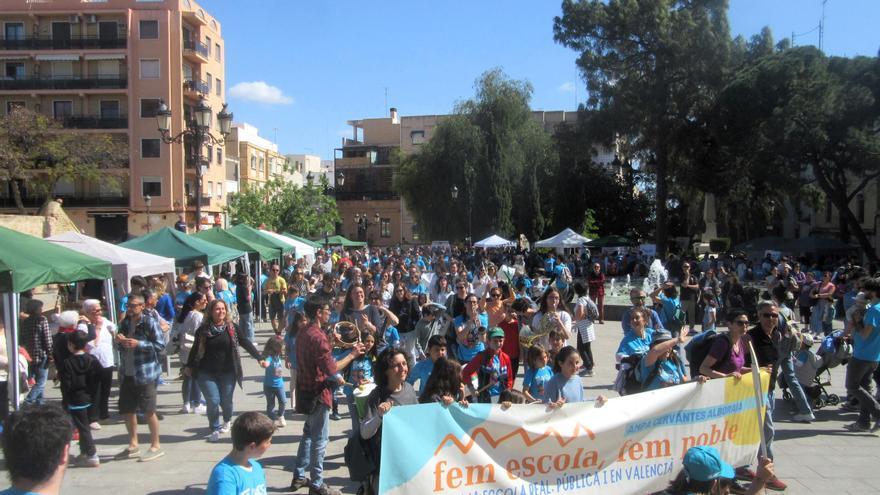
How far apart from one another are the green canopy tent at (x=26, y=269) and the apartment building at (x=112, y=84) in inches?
1516

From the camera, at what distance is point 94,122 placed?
1860 inches

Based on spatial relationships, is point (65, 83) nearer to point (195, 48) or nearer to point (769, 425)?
point (195, 48)

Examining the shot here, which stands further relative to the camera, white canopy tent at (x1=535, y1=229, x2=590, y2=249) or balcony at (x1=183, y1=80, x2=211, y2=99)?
balcony at (x1=183, y1=80, x2=211, y2=99)

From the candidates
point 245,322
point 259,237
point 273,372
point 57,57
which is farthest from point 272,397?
point 57,57

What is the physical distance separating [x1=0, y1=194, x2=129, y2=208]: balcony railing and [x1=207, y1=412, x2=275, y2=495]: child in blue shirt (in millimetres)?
48559

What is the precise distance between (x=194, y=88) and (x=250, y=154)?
17567 mm

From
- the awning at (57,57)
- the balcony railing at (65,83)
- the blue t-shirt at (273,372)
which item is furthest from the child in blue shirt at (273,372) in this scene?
the awning at (57,57)

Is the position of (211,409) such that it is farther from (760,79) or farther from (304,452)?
(760,79)

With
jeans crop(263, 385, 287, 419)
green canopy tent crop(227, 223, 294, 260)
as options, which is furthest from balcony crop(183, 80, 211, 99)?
jeans crop(263, 385, 287, 419)

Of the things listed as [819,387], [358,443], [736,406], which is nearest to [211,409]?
[358,443]

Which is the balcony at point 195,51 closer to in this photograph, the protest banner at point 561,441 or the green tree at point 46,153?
the green tree at point 46,153

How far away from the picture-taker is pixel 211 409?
7.62 metres

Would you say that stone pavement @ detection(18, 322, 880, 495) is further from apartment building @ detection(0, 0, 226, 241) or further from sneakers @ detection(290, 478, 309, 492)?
apartment building @ detection(0, 0, 226, 241)

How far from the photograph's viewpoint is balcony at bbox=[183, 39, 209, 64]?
47719 millimetres
